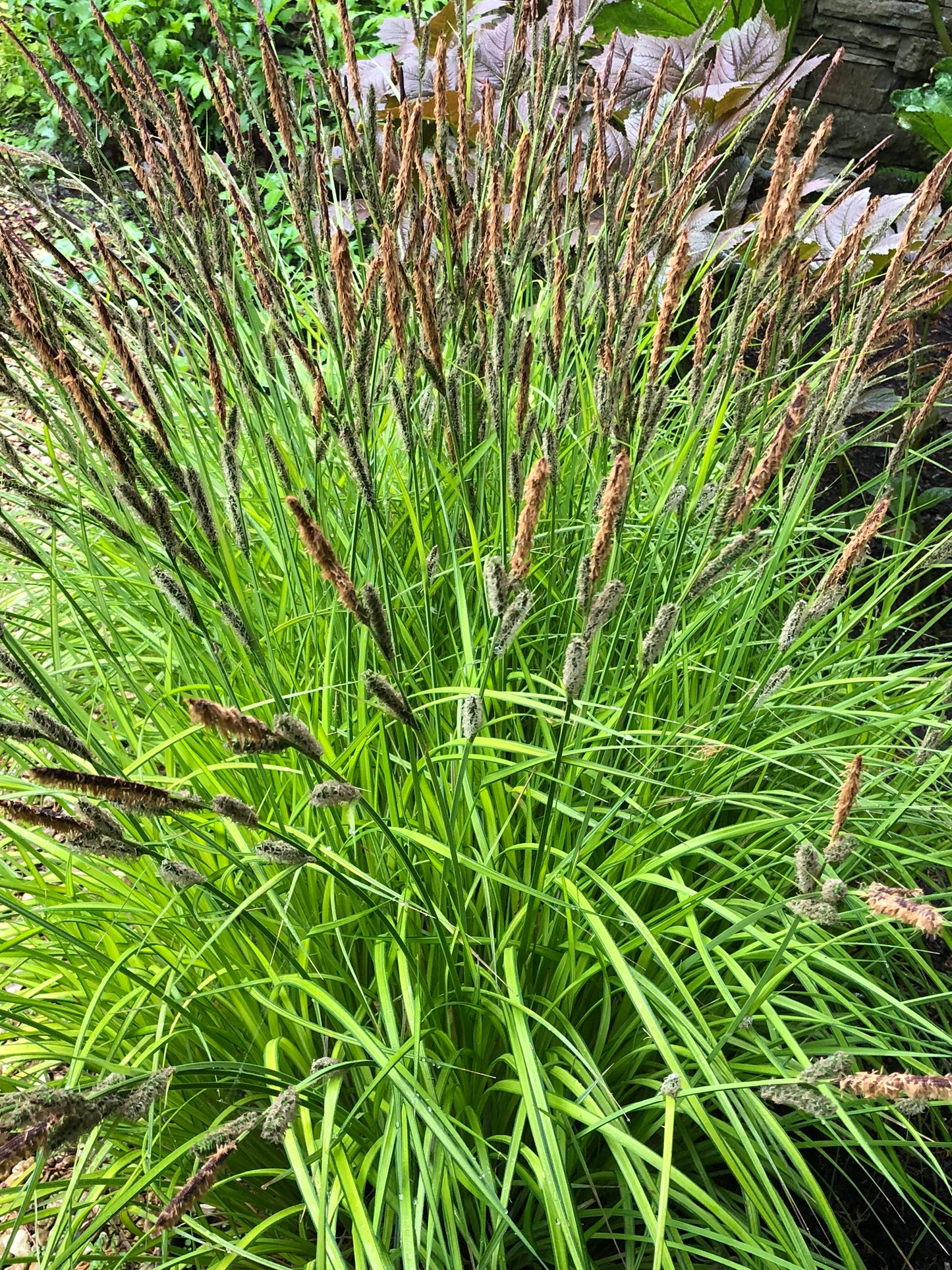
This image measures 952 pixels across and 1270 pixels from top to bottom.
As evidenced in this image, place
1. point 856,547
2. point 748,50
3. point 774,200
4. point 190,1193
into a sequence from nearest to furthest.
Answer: point 190,1193
point 856,547
point 774,200
point 748,50

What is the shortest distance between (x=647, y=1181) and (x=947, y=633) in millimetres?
2307

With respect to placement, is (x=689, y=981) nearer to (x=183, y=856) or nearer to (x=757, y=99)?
(x=183, y=856)

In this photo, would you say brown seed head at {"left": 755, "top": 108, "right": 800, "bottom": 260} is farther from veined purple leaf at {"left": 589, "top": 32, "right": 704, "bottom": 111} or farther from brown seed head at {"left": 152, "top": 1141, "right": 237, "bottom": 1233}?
veined purple leaf at {"left": 589, "top": 32, "right": 704, "bottom": 111}

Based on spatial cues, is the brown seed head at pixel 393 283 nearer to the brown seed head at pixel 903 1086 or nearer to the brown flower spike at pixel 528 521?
the brown flower spike at pixel 528 521

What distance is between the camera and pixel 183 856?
150cm

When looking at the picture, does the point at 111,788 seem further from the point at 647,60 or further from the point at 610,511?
the point at 647,60

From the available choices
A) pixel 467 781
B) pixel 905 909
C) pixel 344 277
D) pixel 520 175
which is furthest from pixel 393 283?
pixel 905 909

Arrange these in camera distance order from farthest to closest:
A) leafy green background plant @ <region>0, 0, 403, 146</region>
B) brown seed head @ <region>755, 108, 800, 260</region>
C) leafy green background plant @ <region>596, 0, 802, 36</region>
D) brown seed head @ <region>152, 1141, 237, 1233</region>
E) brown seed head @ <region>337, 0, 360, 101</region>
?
leafy green background plant @ <region>0, 0, 403, 146</region> → leafy green background plant @ <region>596, 0, 802, 36</region> → brown seed head @ <region>337, 0, 360, 101</region> → brown seed head @ <region>755, 108, 800, 260</region> → brown seed head @ <region>152, 1141, 237, 1233</region>

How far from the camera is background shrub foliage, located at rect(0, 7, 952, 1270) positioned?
3.45 feet

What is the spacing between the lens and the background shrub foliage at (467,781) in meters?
1.05

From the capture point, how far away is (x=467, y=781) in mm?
1335

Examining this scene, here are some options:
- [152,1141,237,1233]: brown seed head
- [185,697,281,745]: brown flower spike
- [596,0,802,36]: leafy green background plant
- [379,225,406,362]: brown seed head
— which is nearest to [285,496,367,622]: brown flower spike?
[185,697,281,745]: brown flower spike

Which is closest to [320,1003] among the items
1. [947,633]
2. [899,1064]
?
[899,1064]

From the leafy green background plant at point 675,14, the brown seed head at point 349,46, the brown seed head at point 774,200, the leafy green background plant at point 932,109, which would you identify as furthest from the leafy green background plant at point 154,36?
the brown seed head at point 774,200
